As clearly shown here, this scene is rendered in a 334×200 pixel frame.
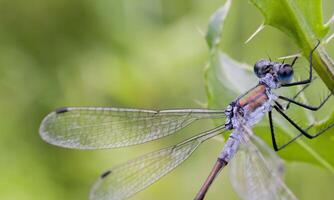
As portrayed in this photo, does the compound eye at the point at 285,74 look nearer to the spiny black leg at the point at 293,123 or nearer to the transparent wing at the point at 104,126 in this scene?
the spiny black leg at the point at 293,123

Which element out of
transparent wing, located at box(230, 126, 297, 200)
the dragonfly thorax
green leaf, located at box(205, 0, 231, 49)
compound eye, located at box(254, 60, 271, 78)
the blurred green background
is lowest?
transparent wing, located at box(230, 126, 297, 200)

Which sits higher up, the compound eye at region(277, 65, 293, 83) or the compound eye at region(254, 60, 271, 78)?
the compound eye at region(254, 60, 271, 78)

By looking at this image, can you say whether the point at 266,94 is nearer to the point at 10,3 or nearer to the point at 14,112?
the point at 14,112

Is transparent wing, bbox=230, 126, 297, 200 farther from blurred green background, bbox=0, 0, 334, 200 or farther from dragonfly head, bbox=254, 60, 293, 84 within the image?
blurred green background, bbox=0, 0, 334, 200

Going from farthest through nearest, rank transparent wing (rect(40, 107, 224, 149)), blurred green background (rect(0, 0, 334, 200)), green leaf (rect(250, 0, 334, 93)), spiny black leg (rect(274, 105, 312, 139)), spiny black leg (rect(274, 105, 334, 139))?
blurred green background (rect(0, 0, 334, 200))
transparent wing (rect(40, 107, 224, 149))
spiny black leg (rect(274, 105, 312, 139))
spiny black leg (rect(274, 105, 334, 139))
green leaf (rect(250, 0, 334, 93))

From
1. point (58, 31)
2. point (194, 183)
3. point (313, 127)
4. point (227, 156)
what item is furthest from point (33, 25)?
point (313, 127)

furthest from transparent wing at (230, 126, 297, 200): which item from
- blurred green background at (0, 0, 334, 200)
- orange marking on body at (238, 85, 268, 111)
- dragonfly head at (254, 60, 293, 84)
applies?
blurred green background at (0, 0, 334, 200)

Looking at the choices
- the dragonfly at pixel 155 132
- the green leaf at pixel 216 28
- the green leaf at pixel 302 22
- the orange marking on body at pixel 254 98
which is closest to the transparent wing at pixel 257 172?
the dragonfly at pixel 155 132

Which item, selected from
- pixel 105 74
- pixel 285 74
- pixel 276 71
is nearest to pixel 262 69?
pixel 276 71
